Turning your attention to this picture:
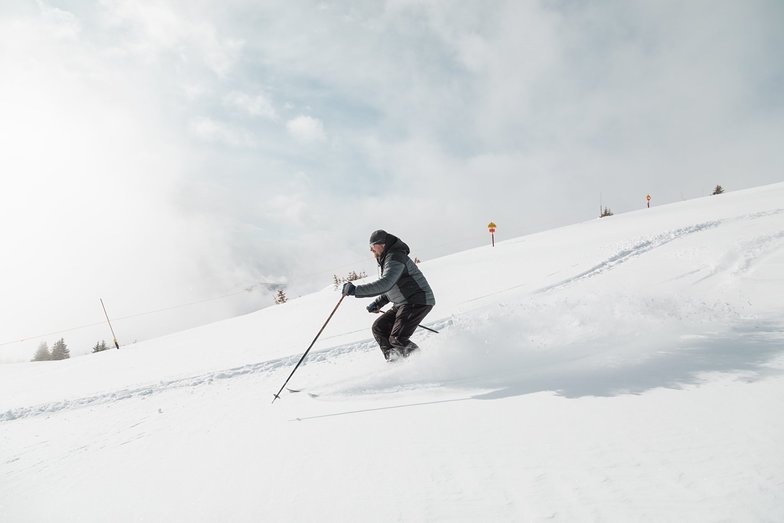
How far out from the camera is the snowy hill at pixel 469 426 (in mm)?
2021

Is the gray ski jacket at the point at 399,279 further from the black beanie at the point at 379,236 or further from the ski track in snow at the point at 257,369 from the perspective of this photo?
the ski track in snow at the point at 257,369

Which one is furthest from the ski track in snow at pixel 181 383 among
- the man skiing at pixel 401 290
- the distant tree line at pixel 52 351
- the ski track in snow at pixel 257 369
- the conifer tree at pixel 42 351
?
the conifer tree at pixel 42 351

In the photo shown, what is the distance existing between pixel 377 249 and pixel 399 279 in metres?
0.60

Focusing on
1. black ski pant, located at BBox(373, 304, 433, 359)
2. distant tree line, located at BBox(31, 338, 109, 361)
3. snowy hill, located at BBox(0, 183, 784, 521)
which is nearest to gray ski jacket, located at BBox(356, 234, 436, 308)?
black ski pant, located at BBox(373, 304, 433, 359)

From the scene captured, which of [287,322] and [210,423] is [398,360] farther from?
[287,322]

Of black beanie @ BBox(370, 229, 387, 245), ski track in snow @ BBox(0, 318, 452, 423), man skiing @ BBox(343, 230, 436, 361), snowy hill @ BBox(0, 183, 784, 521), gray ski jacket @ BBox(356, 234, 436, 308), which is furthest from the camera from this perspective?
ski track in snow @ BBox(0, 318, 452, 423)

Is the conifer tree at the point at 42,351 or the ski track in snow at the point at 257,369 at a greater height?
the conifer tree at the point at 42,351

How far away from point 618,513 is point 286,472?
2.24 m

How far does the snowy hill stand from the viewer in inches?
79.6

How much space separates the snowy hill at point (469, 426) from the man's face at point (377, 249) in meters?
1.76

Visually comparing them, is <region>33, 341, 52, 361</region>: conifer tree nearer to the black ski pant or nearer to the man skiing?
the black ski pant

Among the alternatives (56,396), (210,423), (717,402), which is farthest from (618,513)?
(56,396)

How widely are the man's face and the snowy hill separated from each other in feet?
5.76

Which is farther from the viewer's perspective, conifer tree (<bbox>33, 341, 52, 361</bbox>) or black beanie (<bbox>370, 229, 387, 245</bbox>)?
conifer tree (<bbox>33, 341, 52, 361</bbox>)
